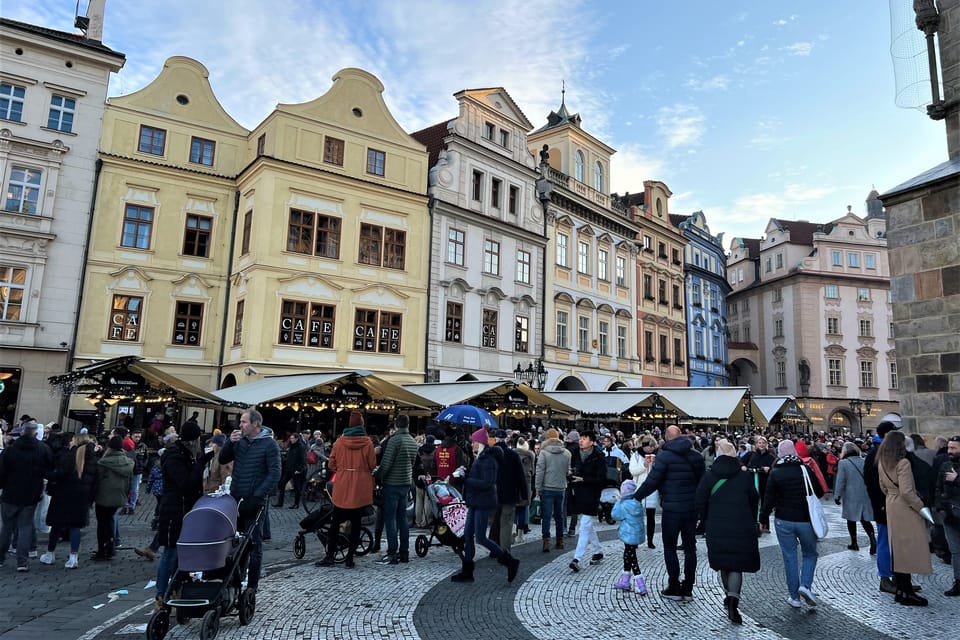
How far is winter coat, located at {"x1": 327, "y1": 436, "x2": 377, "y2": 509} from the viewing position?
833 centimetres

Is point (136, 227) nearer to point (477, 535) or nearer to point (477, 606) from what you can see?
point (477, 535)

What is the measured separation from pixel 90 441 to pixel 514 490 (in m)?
6.08

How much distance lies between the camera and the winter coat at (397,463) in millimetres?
8961

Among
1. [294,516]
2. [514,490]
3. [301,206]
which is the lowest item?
[294,516]

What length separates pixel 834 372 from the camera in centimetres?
5112

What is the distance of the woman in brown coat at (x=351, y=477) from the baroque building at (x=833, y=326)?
48725 mm

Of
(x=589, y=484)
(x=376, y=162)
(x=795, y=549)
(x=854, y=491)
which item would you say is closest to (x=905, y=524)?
(x=795, y=549)

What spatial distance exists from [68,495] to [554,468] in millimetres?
6734

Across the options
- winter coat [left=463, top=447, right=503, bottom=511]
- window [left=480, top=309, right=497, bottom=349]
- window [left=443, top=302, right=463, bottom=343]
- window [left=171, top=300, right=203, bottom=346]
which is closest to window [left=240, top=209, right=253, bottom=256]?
window [left=171, top=300, right=203, bottom=346]

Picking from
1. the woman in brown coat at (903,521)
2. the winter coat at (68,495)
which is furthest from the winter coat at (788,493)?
the winter coat at (68,495)

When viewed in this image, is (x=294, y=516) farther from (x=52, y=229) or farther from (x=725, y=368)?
(x=725, y=368)

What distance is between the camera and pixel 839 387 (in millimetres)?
50812

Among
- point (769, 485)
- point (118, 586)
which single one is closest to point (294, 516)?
point (118, 586)

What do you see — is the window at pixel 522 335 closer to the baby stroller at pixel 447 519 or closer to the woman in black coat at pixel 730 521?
the baby stroller at pixel 447 519
